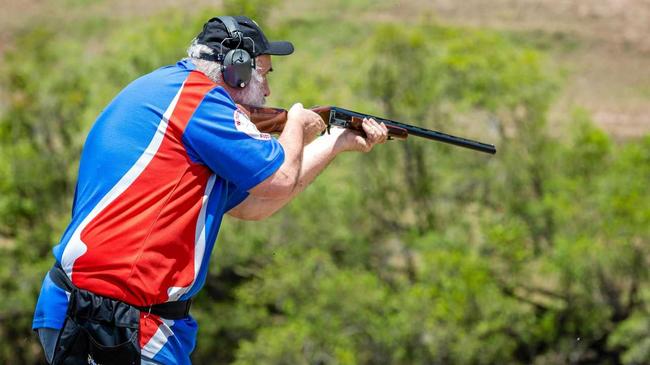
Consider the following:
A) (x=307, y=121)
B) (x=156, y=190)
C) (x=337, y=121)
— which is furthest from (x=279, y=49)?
(x=156, y=190)

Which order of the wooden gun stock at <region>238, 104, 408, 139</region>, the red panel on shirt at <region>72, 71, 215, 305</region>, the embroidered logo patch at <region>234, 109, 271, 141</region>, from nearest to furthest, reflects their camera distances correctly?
the red panel on shirt at <region>72, 71, 215, 305</region>
the embroidered logo patch at <region>234, 109, 271, 141</region>
the wooden gun stock at <region>238, 104, 408, 139</region>

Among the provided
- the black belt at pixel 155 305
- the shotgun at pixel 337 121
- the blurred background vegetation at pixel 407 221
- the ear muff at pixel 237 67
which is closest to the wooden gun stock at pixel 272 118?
the shotgun at pixel 337 121

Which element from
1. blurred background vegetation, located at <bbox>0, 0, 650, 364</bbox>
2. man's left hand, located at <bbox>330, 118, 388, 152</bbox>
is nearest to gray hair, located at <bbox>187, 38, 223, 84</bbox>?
man's left hand, located at <bbox>330, 118, 388, 152</bbox>

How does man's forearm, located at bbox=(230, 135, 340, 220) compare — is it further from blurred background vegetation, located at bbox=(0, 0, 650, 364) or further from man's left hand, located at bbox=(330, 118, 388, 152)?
blurred background vegetation, located at bbox=(0, 0, 650, 364)

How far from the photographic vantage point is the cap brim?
367 cm

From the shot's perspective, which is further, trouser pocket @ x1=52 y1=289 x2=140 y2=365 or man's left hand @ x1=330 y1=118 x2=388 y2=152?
man's left hand @ x1=330 y1=118 x2=388 y2=152

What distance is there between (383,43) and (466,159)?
3.23 metres

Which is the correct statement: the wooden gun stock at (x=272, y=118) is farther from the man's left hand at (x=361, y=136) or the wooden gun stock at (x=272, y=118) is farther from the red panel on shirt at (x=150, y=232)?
the red panel on shirt at (x=150, y=232)

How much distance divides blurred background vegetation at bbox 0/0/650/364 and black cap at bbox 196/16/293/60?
45.2 ft

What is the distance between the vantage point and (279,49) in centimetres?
371

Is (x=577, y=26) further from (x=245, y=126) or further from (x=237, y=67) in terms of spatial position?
(x=245, y=126)

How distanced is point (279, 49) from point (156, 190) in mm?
847

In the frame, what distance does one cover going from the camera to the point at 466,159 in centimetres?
2152

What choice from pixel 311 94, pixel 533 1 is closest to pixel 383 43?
pixel 311 94
